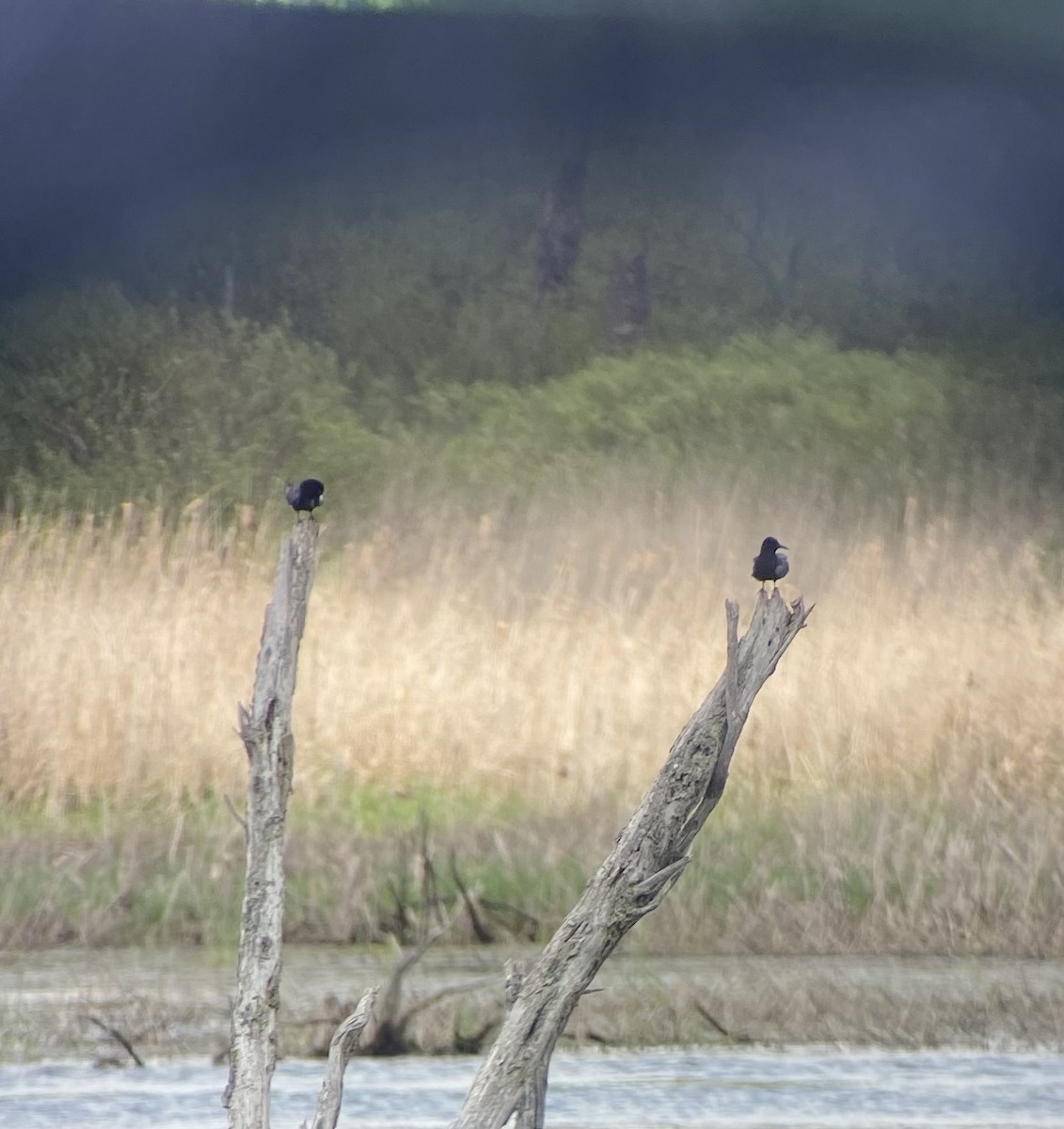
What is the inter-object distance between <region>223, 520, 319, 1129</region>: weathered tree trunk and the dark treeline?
14.4 meters

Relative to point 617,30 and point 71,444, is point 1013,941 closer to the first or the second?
point 71,444

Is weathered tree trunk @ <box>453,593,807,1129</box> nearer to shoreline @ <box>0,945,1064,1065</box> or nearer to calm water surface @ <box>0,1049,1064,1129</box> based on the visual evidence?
calm water surface @ <box>0,1049,1064,1129</box>

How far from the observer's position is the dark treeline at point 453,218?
19.1m

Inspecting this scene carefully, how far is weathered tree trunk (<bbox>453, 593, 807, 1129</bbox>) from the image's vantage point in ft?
6.91

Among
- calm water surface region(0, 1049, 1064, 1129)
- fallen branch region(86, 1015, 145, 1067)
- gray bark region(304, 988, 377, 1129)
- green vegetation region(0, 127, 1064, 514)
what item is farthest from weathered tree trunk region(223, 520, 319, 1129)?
green vegetation region(0, 127, 1064, 514)

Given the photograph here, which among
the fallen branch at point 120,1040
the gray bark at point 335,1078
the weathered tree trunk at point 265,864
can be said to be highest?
the weathered tree trunk at point 265,864

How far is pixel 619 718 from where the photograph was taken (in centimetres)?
695

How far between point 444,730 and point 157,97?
22.0 m

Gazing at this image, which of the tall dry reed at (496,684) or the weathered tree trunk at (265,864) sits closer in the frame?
the weathered tree trunk at (265,864)

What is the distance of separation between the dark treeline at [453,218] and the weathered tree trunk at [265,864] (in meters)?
14.4

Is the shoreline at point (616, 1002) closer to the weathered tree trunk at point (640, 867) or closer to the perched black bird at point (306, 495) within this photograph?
the perched black bird at point (306, 495)

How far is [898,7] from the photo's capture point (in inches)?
1135

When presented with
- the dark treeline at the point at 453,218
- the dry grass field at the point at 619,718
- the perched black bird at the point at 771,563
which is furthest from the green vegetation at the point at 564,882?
the dark treeline at the point at 453,218

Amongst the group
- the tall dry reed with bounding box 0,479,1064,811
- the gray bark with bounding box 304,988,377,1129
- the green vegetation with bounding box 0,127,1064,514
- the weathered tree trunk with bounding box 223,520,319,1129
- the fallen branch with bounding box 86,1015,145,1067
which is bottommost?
the fallen branch with bounding box 86,1015,145,1067
